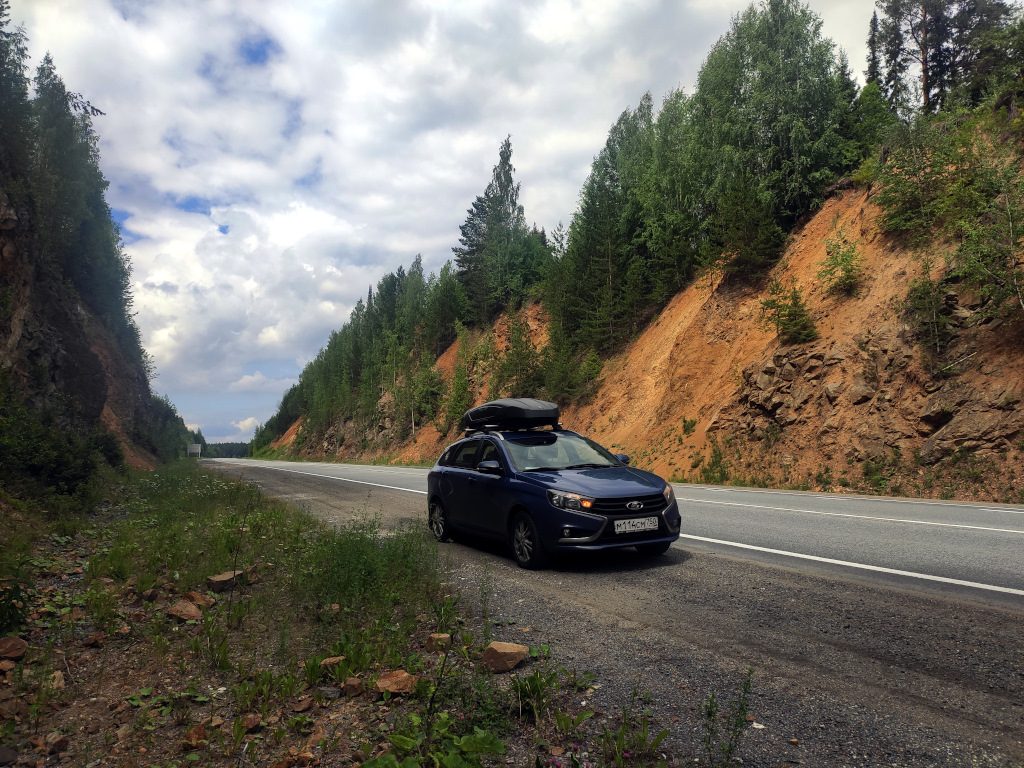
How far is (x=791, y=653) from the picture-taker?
3838 mm

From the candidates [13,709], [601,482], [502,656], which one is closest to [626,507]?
[601,482]

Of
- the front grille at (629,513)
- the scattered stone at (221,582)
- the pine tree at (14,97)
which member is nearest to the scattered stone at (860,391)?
the front grille at (629,513)

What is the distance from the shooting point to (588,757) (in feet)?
8.89

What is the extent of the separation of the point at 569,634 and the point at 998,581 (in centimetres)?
401

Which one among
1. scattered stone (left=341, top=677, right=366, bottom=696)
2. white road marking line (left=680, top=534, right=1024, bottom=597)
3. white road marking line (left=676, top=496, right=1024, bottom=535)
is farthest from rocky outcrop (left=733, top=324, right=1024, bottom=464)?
scattered stone (left=341, top=677, right=366, bottom=696)

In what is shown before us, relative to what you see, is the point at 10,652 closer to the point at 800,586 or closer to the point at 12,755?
the point at 12,755

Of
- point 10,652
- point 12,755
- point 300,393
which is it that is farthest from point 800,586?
point 300,393

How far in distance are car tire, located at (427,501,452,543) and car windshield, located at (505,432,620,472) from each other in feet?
5.83

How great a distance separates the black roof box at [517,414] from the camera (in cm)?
866

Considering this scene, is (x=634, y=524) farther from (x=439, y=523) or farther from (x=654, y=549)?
(x=439, y=523)

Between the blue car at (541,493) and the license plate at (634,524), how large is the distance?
11mm

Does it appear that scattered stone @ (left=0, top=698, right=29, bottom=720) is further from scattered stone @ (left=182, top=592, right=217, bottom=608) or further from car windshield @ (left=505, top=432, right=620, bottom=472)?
car windshield @ (left=505, top=432, right=620, bottom=472)

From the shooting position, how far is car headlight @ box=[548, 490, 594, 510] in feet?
20.6

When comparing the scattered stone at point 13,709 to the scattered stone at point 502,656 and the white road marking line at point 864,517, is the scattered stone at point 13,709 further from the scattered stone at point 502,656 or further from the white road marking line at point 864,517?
the white road marking line at point 864,517
